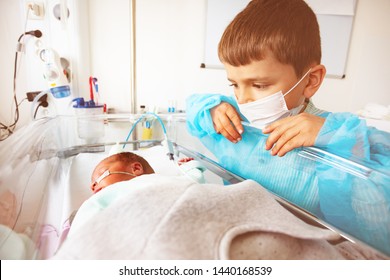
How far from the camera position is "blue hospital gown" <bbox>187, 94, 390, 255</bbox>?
464 mm

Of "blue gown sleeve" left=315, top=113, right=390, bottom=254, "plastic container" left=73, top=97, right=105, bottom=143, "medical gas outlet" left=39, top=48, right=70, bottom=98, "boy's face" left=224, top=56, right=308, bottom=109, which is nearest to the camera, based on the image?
"blue gown sleeve" left=315, top=113, right=390, bottom=254

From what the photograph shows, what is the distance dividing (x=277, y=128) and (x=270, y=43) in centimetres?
21

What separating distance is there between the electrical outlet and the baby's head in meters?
0.53

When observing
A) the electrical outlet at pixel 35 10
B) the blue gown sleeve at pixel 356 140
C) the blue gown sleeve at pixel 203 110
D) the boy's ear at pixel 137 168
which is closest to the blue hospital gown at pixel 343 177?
the blue gown sleeve at pixel 356 140

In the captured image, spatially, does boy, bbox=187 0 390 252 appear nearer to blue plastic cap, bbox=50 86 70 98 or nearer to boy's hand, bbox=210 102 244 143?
boy's hand, bbox=210 102 244 143

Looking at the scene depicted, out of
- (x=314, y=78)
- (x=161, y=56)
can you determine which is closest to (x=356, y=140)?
(x=314, y=78)

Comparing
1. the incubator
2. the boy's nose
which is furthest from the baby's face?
the boy's nose

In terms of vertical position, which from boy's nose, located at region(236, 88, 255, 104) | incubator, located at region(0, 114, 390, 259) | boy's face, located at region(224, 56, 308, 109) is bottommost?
incubator, located at region(0, 114, 390, 259)

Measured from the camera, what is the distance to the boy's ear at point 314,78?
0.62 meters

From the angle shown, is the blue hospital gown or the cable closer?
the blue hospital gown

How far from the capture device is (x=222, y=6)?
0.86 metres

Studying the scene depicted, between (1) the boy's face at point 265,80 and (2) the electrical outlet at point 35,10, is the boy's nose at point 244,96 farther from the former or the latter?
(2) the electrical outlet at point 35,10

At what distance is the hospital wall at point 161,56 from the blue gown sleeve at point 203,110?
19cm
